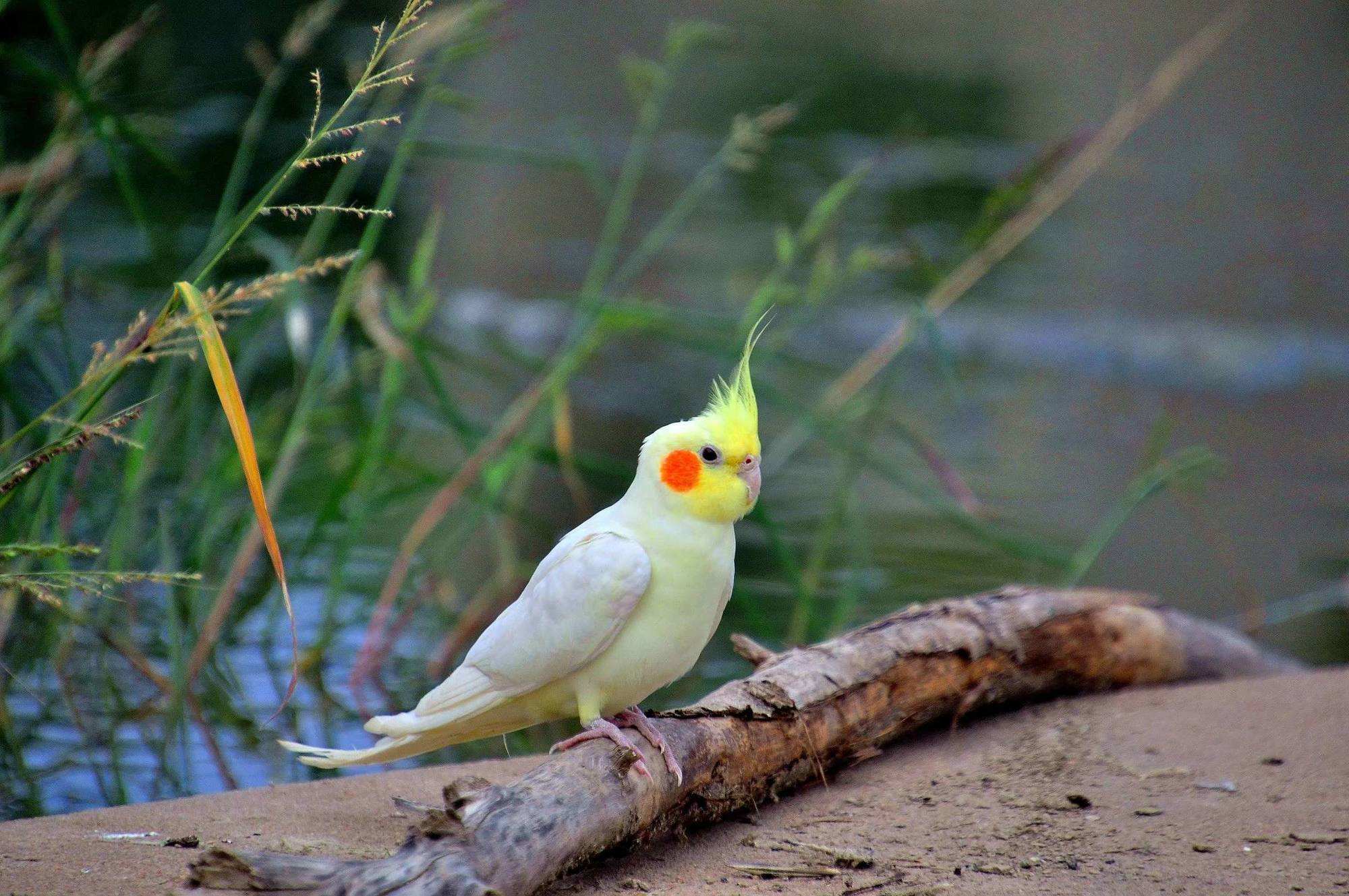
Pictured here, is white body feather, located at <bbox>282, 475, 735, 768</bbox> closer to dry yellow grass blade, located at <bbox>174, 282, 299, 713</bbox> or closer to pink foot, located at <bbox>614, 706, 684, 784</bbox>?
pink foot, located at <bbox>614, 706, 684, 784</bbox>

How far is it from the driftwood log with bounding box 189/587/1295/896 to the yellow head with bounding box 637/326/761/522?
39cm

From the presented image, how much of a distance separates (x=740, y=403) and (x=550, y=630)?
1.53ft

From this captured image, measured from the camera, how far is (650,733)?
2.02m

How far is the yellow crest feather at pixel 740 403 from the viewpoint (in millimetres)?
2020

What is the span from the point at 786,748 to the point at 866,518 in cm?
285

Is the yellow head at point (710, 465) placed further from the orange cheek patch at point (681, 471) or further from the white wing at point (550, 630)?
the white wing at point (550, 630)

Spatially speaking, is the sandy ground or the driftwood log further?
the sandy ground

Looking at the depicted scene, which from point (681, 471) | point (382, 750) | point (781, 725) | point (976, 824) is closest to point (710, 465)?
point (681, 471)

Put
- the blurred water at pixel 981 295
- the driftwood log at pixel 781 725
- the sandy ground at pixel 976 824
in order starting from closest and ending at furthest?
the driftwood log at pixel 781 725, the sandy ground at pixel 976 824, the blurred water at pixel 981 295

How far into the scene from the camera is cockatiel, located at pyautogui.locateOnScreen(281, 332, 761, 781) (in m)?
1.95

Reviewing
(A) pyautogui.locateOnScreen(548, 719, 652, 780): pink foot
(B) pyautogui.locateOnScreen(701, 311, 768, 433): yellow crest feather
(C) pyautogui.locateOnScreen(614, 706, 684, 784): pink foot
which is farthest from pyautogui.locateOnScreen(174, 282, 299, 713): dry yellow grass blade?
(B) pyautogui.locateOnScreen(701, 311, 768, 433): yellow crest feather

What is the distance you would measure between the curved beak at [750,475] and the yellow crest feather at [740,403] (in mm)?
50

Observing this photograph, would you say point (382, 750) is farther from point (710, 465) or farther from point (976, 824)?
point (976, 824)

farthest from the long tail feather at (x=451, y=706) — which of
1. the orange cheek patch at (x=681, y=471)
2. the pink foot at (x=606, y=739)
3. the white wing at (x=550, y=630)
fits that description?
the orange cheek patch at (x=681, y=471)
